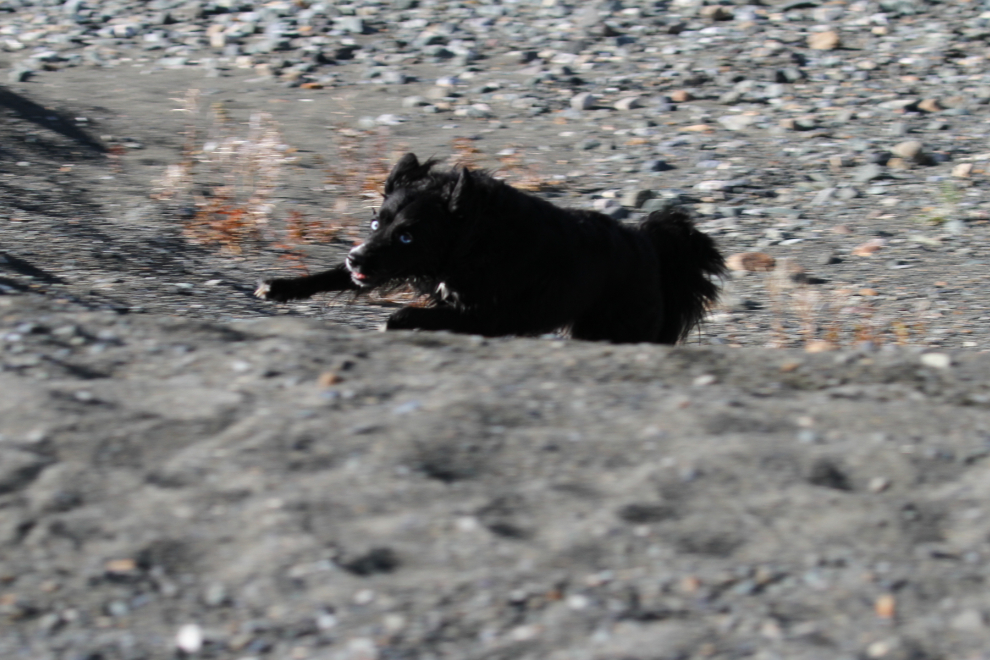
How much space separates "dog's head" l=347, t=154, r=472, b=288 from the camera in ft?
16.4

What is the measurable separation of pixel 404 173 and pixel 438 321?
77 cm

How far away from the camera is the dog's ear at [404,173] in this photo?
5.25 m

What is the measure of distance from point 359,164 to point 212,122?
177 centimetres

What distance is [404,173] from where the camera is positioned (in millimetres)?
5270

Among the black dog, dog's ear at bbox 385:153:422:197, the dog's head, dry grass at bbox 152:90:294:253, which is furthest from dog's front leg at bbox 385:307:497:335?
dry grass at bbox 152:90:294:253

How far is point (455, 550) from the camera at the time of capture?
3.00 metres

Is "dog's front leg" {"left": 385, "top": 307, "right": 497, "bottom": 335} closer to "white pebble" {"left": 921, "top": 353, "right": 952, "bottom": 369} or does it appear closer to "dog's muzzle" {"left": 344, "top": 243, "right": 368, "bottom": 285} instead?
"dog's muzzle" {"left": 344, "top": 243, "right": 368, "bottom": 285}

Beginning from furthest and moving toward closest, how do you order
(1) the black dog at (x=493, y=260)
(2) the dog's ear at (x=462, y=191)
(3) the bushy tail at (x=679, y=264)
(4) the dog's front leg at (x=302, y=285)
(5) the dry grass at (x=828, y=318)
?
(5) the dry grass at (x=828, y=318) → (3) the bushy tail at (x=679, y=264) → (4) the dog's front leg at (x=302, y=285) → (1) the black dog at (x=493, y=260) → (2) the dog's ear at (x=462, y=191)

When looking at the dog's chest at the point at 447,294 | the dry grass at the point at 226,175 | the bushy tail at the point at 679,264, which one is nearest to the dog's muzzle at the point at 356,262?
the dog's chest at the point at 447,294

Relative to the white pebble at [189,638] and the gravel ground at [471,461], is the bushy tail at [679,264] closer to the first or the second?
the gravel ground at [471,461]

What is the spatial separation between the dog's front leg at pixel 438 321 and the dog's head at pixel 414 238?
0.18m

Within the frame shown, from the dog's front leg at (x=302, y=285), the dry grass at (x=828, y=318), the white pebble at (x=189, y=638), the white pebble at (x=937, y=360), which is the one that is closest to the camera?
the white pebble at (x=189, y=638)

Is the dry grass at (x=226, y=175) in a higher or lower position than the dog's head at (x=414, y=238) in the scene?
lower

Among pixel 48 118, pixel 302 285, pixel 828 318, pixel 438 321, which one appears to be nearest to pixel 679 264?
pixel 828 318
